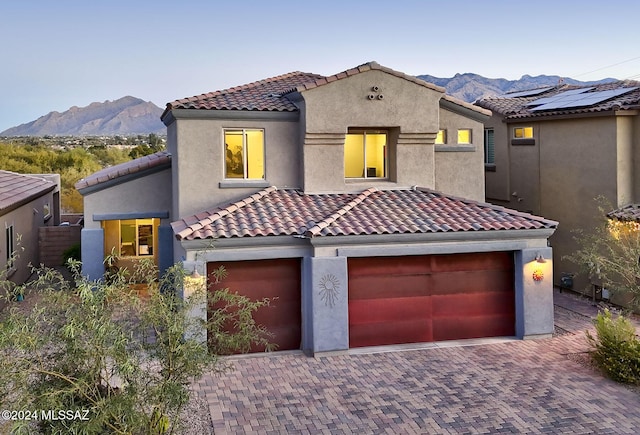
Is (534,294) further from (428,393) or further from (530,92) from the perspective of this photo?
(530,92)

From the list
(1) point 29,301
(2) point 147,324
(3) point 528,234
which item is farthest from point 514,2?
(2) point 147,324

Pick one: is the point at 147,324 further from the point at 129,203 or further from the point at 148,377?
the point at 129,203

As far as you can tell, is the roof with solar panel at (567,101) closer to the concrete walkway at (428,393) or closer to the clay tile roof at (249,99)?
the concrete walkway at (428,393)

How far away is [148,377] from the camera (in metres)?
9.77

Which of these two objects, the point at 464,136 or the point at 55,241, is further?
the point at 55,241

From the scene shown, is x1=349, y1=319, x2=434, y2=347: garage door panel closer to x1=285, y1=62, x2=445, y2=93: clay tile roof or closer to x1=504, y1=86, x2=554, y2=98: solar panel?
x1=285, y1=62, x2=445, y2=93: clay tile roof

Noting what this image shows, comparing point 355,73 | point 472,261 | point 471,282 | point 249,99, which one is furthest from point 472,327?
point 249,99

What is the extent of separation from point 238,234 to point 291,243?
1.56 meters

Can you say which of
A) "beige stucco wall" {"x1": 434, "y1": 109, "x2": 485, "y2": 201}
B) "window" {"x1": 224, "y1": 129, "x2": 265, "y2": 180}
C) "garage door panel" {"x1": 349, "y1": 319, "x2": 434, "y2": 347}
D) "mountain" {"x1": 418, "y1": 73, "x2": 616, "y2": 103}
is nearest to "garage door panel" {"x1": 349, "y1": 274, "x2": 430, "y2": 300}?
"garage door panel" {"x1": 349, "y1": 319, "x2": 434, "y2": 347}

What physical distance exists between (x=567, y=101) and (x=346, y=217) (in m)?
13.6

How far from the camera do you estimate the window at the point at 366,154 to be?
2231 centimetres

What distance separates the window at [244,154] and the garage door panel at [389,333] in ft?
21.9

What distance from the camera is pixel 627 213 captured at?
22062 millimetres

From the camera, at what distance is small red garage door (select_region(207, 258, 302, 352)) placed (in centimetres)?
1770
